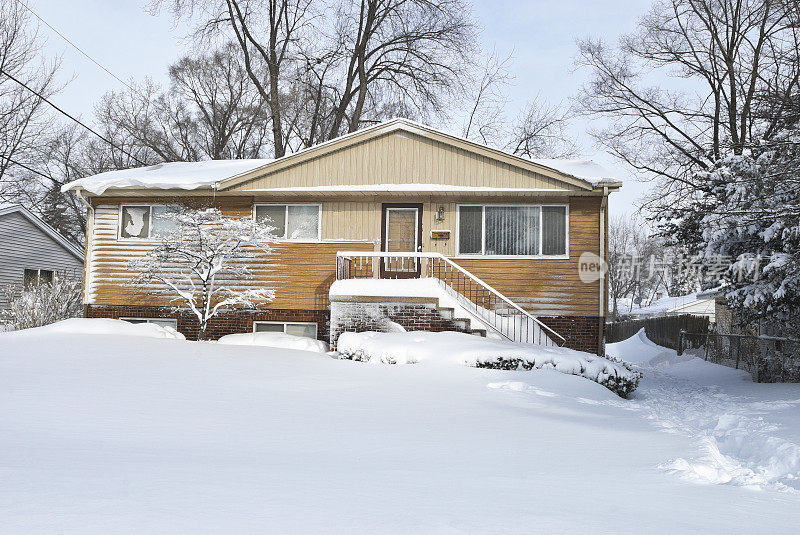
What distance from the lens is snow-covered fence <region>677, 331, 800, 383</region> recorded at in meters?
12.9

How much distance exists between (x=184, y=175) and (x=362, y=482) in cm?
1333

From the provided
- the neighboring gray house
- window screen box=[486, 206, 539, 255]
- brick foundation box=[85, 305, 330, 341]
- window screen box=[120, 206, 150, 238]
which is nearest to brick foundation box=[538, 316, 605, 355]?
window screen box=[486, 206, 539, 255]

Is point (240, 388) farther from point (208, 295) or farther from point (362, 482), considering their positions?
point (208, 295)

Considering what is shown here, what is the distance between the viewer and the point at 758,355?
1406 cm

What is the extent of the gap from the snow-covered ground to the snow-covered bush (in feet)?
26.7

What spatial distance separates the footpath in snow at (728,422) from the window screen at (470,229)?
4693mm

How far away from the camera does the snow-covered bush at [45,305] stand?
15547 mm

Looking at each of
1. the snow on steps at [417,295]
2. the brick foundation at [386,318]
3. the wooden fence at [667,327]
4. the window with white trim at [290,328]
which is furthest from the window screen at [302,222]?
the wooden fence at [667,327]

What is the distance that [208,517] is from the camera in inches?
106

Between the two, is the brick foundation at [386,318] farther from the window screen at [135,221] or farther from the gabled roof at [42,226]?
the gabled roof at [42,226]

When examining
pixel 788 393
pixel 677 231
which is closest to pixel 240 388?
pixel 788 393

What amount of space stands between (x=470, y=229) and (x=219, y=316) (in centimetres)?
632

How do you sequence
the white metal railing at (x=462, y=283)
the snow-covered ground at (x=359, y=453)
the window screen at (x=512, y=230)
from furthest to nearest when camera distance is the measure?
the window screen at (x=512, y=230), the white metal railing at (x=462, y=283), the snow-covered ground at (x=359, y=453)

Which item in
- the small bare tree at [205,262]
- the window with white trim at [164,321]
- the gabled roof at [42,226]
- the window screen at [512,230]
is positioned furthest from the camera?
the gabled roof at [42,226]
